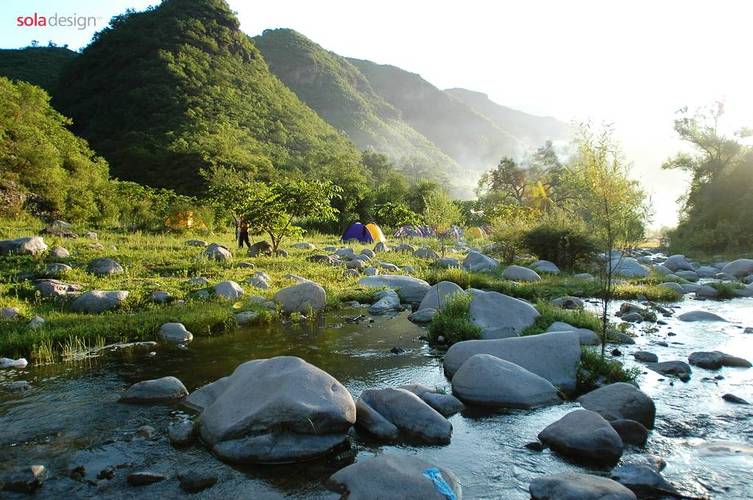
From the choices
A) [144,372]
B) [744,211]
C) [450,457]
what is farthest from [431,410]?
[744,211]

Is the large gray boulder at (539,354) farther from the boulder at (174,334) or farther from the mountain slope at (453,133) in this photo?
the mountain slope at (453,133)

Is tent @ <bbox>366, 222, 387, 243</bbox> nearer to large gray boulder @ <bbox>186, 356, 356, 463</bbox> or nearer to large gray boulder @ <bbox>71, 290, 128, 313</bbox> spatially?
large gray boulder @ <bbox>71, 290, 128, 313</bbox>

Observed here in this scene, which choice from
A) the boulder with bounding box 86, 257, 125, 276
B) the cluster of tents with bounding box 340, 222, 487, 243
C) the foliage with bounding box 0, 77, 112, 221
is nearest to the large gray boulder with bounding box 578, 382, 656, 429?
the boulder with bounding box 86, 257, 125, 276

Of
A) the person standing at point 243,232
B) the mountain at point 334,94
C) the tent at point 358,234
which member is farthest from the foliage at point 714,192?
the mountain at point 334,94

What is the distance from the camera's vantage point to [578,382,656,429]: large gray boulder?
7.04 meters

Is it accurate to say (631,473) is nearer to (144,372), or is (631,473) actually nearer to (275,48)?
(144,372)

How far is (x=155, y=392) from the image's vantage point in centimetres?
784

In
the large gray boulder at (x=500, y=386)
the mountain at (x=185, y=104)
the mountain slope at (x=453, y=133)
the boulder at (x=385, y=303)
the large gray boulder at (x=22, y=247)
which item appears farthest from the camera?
the mountain slope at (x=453, y=133)

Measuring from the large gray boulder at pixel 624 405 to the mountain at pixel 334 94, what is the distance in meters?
105

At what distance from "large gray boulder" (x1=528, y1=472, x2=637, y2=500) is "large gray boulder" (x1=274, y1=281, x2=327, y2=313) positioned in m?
9.17

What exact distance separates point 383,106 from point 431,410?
152242mm

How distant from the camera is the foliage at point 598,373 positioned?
859 centimetres

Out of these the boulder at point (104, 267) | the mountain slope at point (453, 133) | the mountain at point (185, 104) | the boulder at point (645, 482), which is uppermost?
the mountain slope at point (453, 133)

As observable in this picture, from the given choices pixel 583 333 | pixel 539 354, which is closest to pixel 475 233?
pixel 583 333
